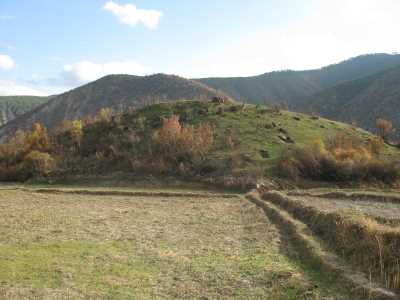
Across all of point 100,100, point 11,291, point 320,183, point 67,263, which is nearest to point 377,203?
point 320,183

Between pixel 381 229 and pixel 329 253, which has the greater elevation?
pixel 381 229

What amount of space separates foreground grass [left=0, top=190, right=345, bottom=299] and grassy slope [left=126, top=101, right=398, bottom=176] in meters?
20.7

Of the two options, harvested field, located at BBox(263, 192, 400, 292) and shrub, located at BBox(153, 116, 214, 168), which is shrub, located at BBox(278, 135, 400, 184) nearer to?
shrub, located at BBox(153, 116, 214, 168)

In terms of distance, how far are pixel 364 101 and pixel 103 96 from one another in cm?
9623

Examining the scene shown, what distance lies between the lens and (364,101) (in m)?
120

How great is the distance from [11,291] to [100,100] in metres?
159

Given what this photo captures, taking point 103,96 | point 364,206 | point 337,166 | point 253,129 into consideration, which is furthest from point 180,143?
point 103,96

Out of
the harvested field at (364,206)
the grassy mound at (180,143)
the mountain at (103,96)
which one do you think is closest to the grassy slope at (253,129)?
the grassy mound at (180,143)

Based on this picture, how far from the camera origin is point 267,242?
20031 millimetres

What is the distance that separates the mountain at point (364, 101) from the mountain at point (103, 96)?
132 ft

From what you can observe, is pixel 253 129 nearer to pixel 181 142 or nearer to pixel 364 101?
pixel 181 142

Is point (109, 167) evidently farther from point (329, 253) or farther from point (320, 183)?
point (329, 253)

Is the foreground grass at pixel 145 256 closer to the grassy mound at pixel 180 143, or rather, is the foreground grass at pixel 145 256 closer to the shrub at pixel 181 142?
the grassy mound at pixel 180 143

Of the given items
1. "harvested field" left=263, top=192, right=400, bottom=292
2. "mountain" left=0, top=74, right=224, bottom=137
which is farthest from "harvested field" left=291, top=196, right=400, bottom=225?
"mountain" left=0, top=74, right=224, bottom=137
